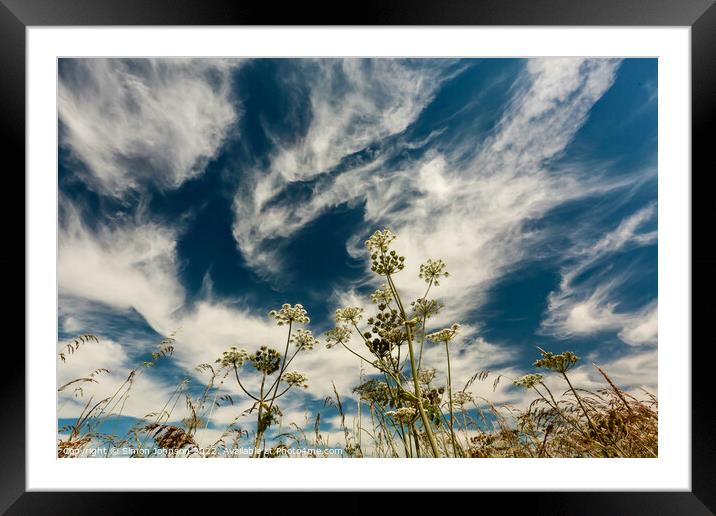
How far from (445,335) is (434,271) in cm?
38

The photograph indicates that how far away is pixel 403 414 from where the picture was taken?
2096mm

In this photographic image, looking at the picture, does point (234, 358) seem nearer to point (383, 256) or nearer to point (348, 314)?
point (348, 314)

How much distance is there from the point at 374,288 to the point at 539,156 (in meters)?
1.29

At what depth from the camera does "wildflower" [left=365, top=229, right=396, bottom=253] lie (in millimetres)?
2350

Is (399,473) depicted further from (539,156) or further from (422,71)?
(422,71)

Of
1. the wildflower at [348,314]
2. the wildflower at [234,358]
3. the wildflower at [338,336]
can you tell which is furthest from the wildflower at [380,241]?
the wildflower at [234,358]

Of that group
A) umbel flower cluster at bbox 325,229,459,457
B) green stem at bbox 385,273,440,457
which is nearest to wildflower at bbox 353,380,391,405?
umbel flower cluster at bbox 325,229,459,457

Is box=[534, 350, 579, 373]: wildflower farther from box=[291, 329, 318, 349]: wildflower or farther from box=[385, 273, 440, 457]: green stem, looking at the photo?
box=[291, 329, 318, 349]: wildflower

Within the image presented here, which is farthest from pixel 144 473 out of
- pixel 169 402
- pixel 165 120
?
pixel 165 120

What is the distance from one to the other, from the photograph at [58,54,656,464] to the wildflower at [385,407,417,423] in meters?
0.05

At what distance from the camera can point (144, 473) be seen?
2090mm

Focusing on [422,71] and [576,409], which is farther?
[422,71]
